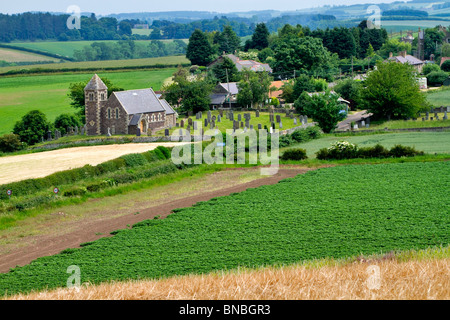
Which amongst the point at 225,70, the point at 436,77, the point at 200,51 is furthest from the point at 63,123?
the point at 436,77

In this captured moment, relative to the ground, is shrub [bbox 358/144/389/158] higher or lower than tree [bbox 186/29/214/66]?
lower

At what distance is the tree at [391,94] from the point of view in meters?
72.8

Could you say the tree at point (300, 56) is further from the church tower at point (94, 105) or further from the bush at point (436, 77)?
the church tower at point (94, 105)

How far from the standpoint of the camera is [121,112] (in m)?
68.2

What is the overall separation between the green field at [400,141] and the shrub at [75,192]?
19136 mm

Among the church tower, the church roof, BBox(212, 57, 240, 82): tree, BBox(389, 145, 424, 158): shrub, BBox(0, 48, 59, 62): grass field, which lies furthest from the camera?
BBox(0, 48, 59, 62): grass field

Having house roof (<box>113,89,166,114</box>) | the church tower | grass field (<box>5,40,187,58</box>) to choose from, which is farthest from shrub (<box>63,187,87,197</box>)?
grass field (<box>5,40,187,58</box>)

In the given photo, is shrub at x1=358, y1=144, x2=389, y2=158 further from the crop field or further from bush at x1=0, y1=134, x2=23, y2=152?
bush at x1=0, y1=134, x2=23, y2=152

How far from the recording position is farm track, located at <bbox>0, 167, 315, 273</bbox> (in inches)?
1074

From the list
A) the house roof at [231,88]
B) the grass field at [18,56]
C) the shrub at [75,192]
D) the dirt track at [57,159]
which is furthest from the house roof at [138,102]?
the grass field at [18,56]

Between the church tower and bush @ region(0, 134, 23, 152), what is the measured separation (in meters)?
7.97

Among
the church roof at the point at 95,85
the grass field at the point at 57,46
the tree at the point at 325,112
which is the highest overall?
the grass field at the point at 57,46

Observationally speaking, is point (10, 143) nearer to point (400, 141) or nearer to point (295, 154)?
point (295, 154)

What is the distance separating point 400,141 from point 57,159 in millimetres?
30631
